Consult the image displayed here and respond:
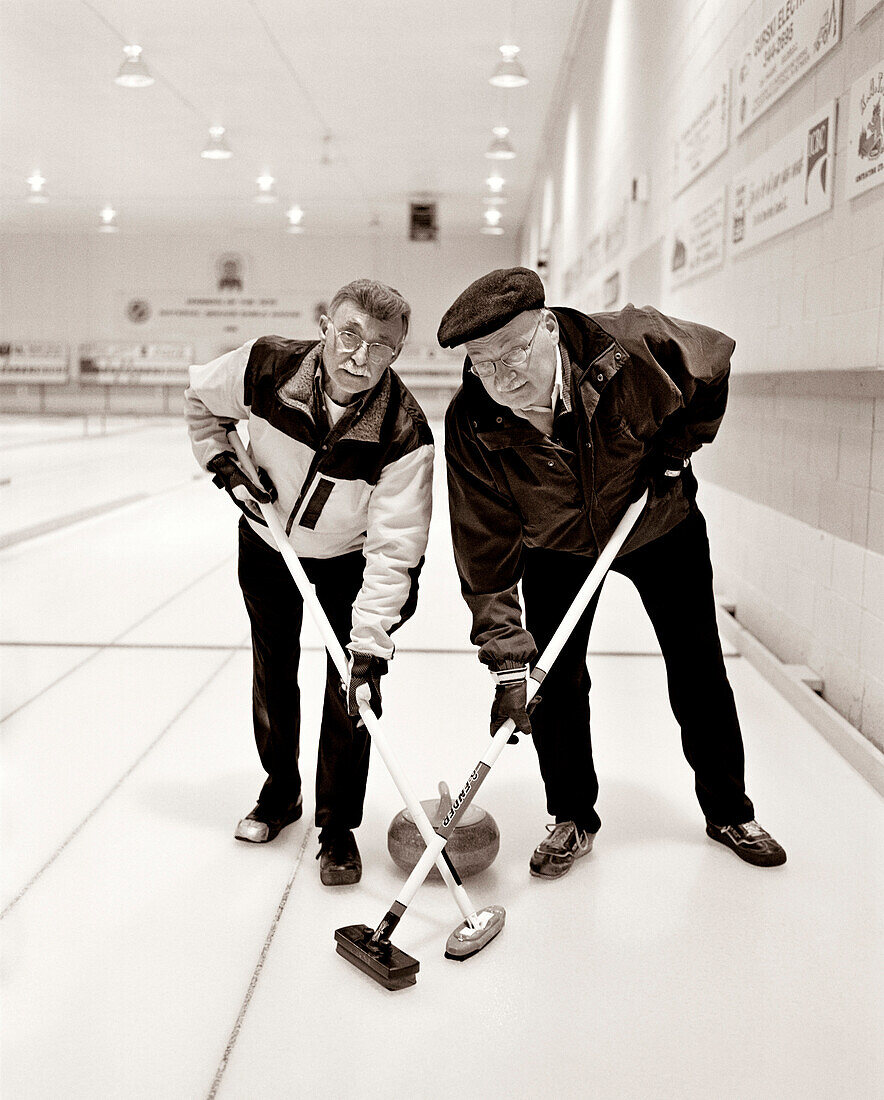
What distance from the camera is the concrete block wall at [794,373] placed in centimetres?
327

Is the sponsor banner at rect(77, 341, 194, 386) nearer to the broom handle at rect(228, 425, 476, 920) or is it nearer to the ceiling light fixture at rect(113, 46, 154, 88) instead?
the ceiling light fixture at rect(113, 46, 154, 88)

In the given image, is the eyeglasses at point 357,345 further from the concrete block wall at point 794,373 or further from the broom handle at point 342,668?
the concrete block wall at point 794,373

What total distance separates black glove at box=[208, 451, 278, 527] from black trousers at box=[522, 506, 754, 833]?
0.62 meters

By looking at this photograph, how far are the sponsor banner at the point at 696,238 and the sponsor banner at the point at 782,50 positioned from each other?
19.6 inches

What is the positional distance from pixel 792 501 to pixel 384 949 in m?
2.69

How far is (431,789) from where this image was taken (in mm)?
2988

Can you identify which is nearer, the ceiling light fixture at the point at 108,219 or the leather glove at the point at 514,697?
the leather glove at the point at 514,697

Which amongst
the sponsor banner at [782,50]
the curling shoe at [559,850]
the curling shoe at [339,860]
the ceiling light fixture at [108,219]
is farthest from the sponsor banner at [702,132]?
the ceiling light fixture at [108,219]

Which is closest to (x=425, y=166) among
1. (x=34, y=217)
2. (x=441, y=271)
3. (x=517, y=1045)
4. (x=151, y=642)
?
(x=441, y=271)

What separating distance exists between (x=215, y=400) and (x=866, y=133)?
7.15 ft

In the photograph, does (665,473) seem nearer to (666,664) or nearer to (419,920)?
(666,664)

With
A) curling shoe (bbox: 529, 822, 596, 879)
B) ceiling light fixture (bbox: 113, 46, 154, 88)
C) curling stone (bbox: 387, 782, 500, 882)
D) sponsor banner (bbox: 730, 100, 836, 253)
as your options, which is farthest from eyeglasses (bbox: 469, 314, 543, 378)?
ceiling light fixture (bbox: 113, 46, 154, 88)

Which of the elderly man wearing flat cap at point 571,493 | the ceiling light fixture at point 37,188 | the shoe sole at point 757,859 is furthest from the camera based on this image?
the ceiling light fixture at point 37,188

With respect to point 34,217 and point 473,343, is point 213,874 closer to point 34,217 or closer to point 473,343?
point 473,343
